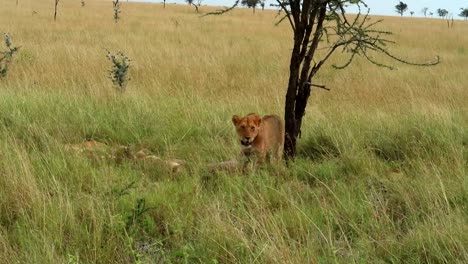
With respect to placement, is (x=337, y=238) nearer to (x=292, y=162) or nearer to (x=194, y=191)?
(x=194, y=191)

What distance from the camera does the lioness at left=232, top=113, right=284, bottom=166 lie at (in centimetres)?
413

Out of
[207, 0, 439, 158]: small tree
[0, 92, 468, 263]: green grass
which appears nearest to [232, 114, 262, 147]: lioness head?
[0, 92, 468, 263]: green grass

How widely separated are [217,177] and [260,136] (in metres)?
0.56

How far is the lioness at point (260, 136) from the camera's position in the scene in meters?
4.13

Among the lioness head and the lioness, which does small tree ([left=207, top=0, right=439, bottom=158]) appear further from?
the lioness head

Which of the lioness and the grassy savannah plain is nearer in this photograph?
the grassy savannah plain

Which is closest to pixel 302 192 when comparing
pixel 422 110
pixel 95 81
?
pixel 422 110

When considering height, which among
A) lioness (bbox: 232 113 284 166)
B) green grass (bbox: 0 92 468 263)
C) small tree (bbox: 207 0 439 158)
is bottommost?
green grass (bbox: 0 92 468 263)

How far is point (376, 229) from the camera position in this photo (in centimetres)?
301

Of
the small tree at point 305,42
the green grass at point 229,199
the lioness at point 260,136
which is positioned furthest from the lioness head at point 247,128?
the small tree at point 305,42

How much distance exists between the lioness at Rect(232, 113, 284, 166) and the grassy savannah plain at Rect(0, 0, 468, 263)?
20 cm

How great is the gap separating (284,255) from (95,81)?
244 inches

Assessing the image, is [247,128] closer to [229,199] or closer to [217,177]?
[217,177]

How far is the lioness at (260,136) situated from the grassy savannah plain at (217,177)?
199mm
